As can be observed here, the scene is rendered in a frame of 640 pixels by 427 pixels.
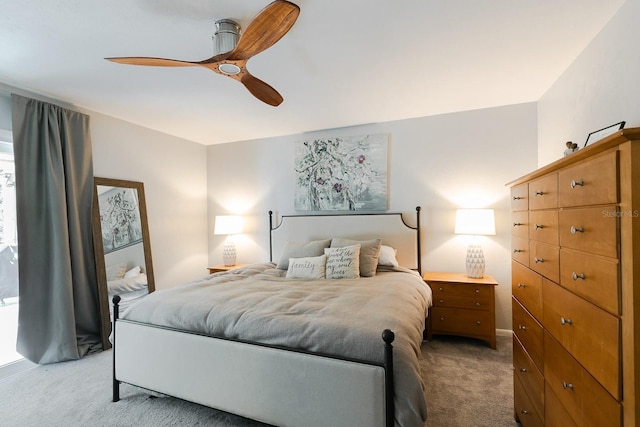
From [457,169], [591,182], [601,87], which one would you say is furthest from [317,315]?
[457,169]

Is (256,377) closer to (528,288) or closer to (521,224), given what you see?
(528,288)

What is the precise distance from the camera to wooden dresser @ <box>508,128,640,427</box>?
0.80 metres

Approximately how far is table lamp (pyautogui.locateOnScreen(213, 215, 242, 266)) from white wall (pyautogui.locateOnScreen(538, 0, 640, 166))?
12.3ft

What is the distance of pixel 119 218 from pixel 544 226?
12.7ft

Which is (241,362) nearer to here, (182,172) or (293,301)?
(293,301)

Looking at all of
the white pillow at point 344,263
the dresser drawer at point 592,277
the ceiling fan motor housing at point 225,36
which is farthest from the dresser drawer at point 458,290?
the ceiling fan motor housing at point 225,36

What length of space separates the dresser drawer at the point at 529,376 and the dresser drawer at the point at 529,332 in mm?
45

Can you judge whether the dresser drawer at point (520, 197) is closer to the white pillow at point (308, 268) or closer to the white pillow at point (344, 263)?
the white pillow at point (344, 263)

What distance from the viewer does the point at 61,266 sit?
261 cm

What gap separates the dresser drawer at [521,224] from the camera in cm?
156

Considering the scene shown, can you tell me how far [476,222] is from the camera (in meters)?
2.92

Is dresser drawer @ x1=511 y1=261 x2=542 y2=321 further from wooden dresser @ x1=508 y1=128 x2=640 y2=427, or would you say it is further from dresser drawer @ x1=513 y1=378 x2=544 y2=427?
dresser drawer @ x1=513 y1=378 x2=544 y2=427

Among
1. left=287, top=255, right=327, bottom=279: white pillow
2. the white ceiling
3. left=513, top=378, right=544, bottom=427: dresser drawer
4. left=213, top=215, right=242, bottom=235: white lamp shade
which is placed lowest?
left=513, top=378, right=544, bottom=427: dresser drawer

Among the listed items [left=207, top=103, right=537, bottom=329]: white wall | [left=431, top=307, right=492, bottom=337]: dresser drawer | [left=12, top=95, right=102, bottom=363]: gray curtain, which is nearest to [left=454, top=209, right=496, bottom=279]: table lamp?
[left=207, top=103, right=537, bottom=329]: white wall
